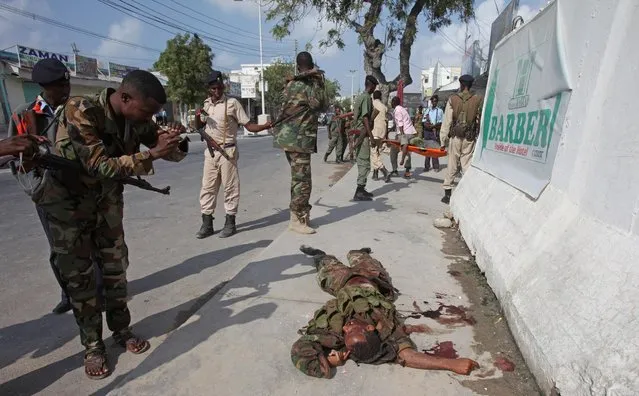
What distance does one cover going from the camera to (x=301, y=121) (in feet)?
14.4

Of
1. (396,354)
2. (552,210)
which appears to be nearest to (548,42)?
(552,210)

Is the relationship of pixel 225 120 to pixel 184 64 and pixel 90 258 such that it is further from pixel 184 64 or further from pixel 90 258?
pixel 184 64

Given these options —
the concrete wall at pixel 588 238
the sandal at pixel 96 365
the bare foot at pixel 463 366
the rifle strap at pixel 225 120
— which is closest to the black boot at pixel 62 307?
the sandal at pixel 96 365

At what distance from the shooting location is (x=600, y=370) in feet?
5.07

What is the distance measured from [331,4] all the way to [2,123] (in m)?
19.8

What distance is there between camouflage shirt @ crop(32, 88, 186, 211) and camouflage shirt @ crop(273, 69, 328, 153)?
2.17m

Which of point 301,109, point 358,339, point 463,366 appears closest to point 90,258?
point 358,339

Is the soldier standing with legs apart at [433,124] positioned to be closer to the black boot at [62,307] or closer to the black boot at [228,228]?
the black boot at [228,228]

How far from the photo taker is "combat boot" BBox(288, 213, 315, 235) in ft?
14.7

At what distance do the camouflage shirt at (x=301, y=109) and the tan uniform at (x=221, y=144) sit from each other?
489 mm

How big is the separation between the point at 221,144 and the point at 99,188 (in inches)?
93.0

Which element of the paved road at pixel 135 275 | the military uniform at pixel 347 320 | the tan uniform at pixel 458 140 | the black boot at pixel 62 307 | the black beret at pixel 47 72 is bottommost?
the paved road at pixel 135 275

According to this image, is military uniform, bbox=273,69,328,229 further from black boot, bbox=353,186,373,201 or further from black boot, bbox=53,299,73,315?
black boot, bbox=53,299,73,315

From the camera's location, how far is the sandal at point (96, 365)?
2193 millimetres
